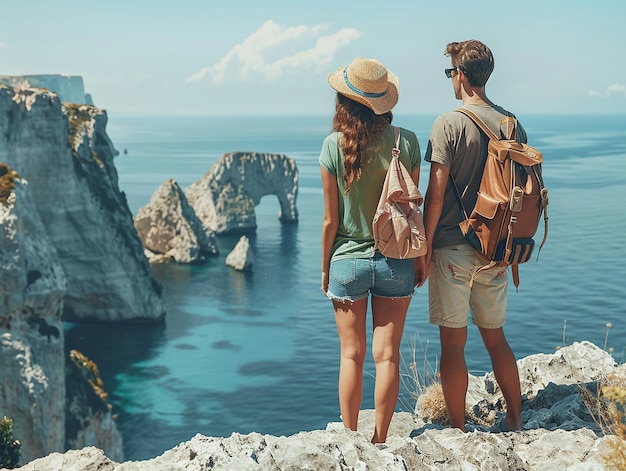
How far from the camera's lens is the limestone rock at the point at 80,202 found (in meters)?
51.4

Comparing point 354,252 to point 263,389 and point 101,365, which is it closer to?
point 263,389

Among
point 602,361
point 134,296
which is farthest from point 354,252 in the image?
point 134,296

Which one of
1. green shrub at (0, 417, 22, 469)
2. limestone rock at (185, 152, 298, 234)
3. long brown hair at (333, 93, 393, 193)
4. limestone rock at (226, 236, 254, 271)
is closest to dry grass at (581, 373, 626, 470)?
long brown hair at (333, 93, 393, 193)

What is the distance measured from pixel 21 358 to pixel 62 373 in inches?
138

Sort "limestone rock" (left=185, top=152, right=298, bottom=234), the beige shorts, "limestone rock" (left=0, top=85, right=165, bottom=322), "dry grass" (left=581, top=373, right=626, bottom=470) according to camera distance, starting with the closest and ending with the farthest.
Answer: "dry grass" (left=581, top=373, right=626, bottom=470), the beige shorts, "limestone rock" (left=0, top=85, right=165, bottom=322), "limestone rock" (left=185, top=152, right=298, bottom=234)

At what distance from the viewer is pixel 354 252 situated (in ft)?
21.6

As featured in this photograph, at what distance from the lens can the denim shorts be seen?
651 cm

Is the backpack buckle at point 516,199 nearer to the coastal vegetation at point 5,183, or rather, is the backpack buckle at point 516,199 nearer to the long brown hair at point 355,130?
the long brown hair at point 355,130

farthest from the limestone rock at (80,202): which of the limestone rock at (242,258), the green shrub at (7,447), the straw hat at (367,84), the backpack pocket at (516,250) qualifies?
the backpack pocket at (516,250)

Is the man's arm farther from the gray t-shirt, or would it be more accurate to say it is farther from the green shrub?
the green shrub

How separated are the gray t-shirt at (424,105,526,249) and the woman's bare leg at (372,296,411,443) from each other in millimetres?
752

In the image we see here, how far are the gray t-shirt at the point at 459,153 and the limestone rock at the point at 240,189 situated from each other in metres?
112

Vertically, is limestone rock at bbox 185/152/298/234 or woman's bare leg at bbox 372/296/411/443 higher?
woman's bare leg at bbox 372/296/411/443

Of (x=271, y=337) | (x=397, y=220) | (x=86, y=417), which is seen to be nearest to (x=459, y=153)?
(x=397, y=220)
